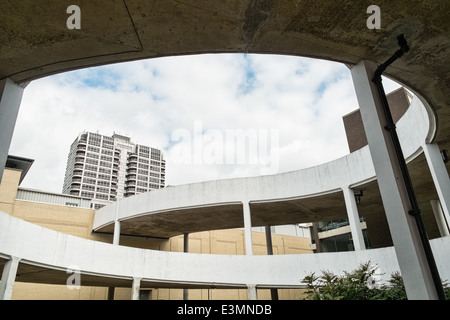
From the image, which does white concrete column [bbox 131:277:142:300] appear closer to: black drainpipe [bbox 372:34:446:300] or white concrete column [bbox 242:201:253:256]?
white concrete column [bbox 242:201:253:256]

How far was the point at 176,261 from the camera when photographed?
1909 centimetres

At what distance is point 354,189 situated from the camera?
1792cm

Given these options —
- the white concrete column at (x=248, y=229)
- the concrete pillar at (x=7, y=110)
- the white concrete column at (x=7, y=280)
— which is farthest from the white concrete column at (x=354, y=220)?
the concrete pillar at (x=7, y=110)

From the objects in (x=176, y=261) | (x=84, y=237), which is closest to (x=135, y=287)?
(x=176, y=261)

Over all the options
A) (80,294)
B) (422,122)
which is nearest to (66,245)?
(80,294)

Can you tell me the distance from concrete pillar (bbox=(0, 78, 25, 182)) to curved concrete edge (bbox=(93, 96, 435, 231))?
14.8 metres

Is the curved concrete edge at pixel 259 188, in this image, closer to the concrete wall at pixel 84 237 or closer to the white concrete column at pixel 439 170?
the concrete wall at pixel 84 237

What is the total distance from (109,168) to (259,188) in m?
97.2

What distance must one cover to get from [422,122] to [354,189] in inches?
277

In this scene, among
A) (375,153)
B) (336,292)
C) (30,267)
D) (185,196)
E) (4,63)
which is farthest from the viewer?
(185,196)

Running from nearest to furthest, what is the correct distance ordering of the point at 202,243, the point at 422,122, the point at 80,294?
the point at 422,122
the point at 80,294
the point at 202,243

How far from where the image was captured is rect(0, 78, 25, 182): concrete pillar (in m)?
4.19

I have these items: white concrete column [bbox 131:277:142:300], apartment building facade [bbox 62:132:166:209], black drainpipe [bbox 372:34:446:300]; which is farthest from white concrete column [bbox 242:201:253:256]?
apartment building facade [bbox 62:132:166:209]
